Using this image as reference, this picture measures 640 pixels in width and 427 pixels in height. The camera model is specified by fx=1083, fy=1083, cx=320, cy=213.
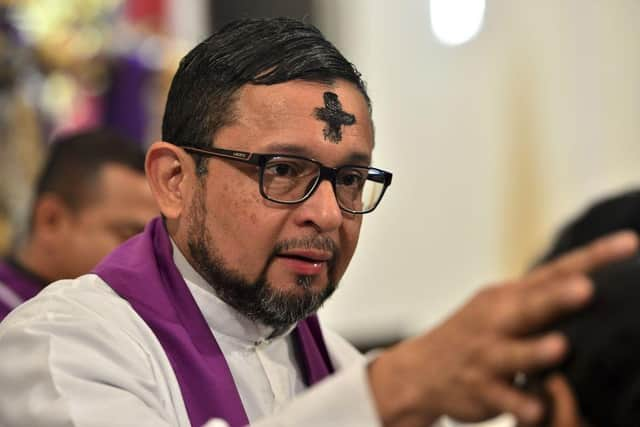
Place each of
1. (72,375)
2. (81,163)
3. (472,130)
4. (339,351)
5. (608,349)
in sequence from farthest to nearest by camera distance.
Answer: (472,130) < (81,163) < (339,351) < (72,375) < (608,349)

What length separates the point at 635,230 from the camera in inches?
49.4

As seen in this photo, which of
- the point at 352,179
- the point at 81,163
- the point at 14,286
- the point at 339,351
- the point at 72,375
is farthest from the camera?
the point at 81,163

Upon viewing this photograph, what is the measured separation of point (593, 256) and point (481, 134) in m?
7.55

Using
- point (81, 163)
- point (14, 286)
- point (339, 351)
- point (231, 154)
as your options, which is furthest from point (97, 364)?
point (81, 163)

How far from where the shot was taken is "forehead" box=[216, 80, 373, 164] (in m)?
2.20

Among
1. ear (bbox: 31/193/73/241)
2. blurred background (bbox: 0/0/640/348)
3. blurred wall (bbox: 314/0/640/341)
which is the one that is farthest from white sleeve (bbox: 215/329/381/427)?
blurred wall (bbox: 314/0/640/341)

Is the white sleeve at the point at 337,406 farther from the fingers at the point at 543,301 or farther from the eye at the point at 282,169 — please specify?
the eye at the point at 282,169

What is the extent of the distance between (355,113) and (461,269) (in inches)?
247

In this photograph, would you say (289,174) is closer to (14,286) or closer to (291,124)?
(291,124)

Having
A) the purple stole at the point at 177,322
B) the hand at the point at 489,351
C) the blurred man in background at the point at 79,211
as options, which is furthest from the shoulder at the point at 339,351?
the blurred man in background at the point at 79,211

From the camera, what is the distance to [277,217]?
2166mm

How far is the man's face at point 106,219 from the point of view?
4191 millimetres

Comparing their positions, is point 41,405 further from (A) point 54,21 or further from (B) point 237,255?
(A) point 54,21

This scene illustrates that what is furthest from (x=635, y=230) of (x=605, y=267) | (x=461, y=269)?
(x=461, y=269)
